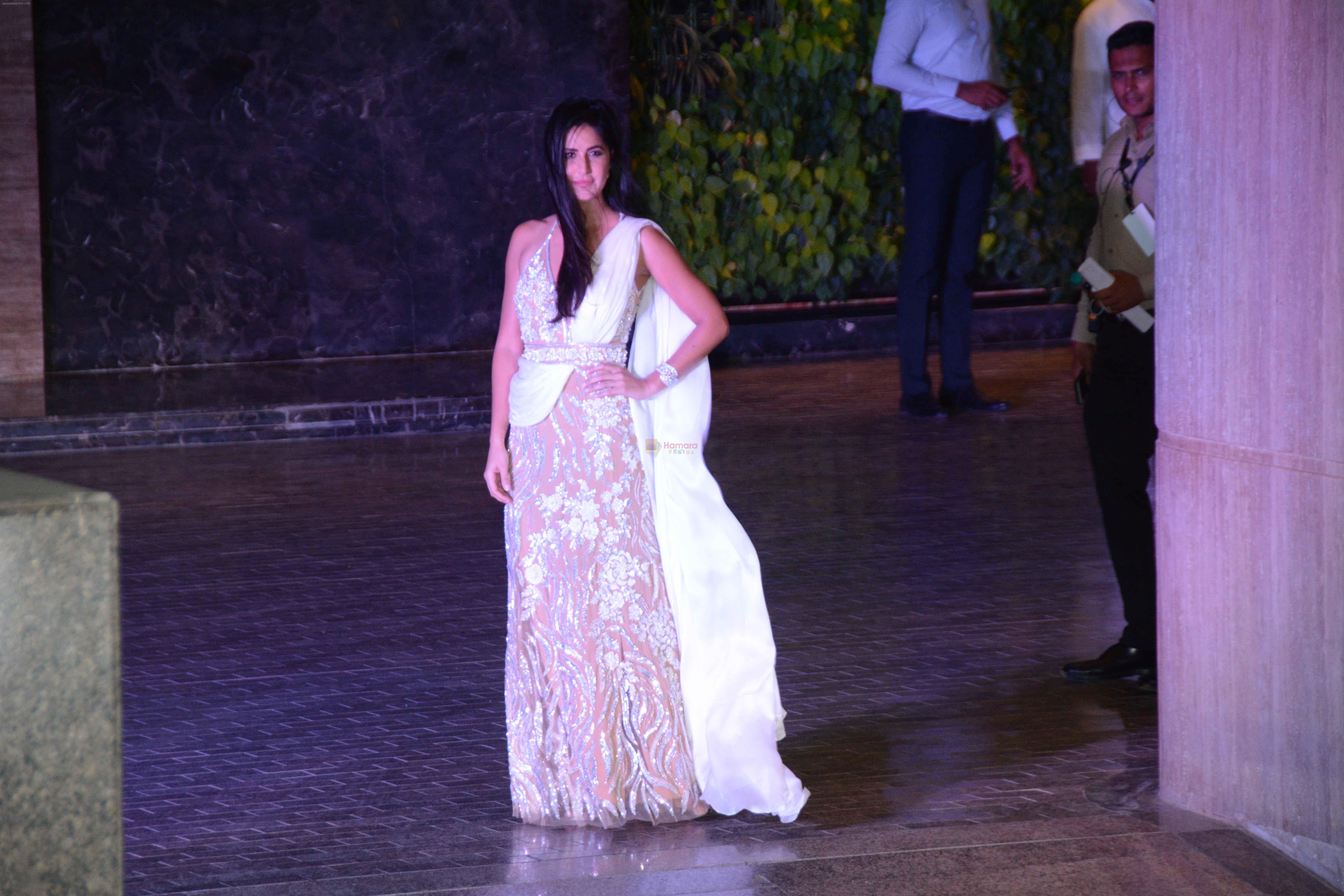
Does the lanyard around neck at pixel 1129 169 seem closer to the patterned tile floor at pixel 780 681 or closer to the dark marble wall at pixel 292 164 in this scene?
the patterned tile floor at pixel 780 681

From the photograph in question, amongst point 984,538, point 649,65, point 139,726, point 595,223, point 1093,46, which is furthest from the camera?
point 649,65

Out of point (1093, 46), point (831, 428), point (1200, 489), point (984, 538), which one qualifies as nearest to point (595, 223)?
point (1200, 489)

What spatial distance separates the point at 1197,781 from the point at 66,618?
2.47 metres

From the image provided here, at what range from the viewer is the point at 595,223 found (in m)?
3.87

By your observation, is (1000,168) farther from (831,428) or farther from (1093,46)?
(1093,46)

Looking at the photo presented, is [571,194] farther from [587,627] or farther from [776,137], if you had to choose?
[776,137]

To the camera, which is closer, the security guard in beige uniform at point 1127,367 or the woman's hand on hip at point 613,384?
the woman's hand on hip at point 613,384

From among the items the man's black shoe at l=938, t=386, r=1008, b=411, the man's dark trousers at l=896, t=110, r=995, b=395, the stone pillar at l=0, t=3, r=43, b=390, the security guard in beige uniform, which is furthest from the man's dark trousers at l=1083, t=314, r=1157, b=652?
the stone pillar at l=0, t=3, r=43, b=390

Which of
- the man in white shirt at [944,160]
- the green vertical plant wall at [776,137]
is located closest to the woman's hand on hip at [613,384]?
the man in white shirt at [944,160]

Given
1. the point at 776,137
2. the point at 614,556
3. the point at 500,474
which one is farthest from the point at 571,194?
the point at 776,137

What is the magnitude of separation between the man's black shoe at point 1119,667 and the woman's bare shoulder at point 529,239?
1936 mm

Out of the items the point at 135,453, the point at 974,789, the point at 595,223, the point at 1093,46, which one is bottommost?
the point at 974,789

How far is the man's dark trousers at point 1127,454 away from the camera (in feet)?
15.4

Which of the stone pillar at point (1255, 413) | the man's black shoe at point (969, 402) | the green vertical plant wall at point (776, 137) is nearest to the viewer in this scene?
the stone pillar at point (1255, 413)
